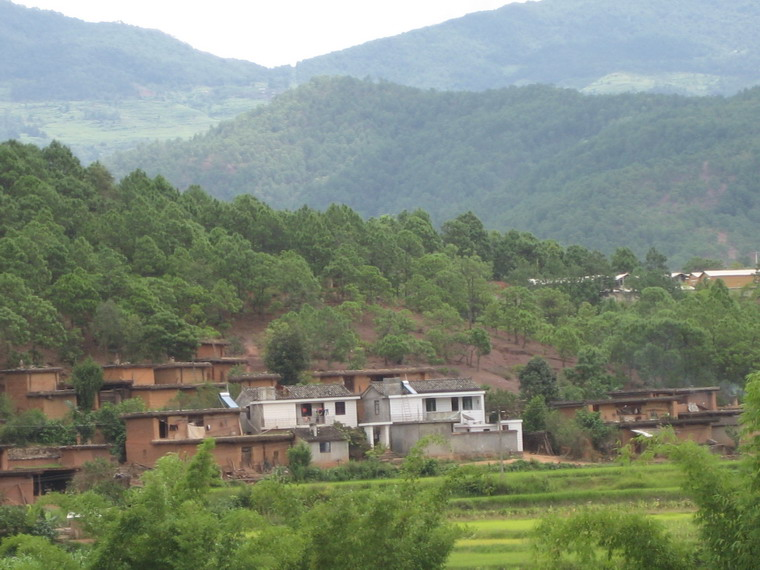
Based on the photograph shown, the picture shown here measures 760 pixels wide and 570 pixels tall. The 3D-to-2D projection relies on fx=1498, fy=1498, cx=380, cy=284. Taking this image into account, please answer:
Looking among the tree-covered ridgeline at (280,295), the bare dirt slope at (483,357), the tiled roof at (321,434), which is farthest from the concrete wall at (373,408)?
the bare dirt slope at (483,357)

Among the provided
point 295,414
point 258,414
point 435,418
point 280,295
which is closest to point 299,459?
point 258,414

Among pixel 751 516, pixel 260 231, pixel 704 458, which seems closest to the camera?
pixel 751 516

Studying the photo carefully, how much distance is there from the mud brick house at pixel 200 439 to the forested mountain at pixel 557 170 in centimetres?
8917

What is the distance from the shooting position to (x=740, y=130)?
16000 centimetres

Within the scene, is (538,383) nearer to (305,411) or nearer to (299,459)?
(305,411)

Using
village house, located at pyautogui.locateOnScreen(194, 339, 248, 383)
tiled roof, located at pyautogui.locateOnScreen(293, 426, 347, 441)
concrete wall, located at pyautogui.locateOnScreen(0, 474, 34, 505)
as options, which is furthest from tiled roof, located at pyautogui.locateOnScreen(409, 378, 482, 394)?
concrete wall, located at pyautogui.locateOnScreen(0, 474, 34, 505)

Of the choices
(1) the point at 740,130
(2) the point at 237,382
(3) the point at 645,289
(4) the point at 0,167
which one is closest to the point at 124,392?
(2) the point at 237,382

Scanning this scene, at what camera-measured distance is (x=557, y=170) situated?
17012 centimetres

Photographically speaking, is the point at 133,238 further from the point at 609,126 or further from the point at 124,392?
the point at 609,126

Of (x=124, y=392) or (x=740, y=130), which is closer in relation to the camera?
(x=124, y=392)

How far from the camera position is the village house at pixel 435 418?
49875 mm

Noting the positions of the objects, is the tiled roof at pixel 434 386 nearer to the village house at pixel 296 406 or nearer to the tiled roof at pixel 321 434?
the village house at pixel 296 406

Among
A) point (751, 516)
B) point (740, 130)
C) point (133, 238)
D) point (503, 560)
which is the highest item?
point (740, 130)

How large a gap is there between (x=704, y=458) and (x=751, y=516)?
1.63m
